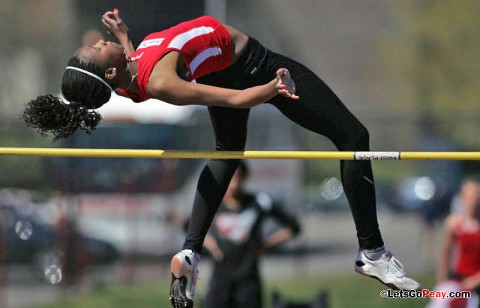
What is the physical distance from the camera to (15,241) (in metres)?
12.3

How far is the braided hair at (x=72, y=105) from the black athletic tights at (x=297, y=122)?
2.20ft

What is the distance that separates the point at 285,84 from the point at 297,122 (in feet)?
2.25

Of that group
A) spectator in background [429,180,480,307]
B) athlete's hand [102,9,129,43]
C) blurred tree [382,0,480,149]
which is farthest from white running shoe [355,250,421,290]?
blurred tree [382,0,480,149]

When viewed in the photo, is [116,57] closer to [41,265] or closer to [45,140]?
[41,265]

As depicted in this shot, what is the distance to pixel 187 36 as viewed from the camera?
604 cm

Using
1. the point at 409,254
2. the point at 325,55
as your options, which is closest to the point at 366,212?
the point at 409,254

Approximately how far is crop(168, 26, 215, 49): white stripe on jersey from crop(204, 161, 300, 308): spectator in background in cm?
234

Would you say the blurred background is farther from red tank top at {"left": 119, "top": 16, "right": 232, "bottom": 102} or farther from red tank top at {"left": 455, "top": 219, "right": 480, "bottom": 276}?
red tank top at {"left": 119, "top": 16, "right": 232, "bottom": 102}

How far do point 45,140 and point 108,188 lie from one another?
126 inches

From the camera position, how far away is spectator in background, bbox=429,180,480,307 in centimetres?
890

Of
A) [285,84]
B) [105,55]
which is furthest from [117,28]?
[285,84]

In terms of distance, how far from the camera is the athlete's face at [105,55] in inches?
238

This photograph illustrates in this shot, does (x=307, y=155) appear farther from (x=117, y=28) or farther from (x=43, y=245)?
(x=43, y=245)

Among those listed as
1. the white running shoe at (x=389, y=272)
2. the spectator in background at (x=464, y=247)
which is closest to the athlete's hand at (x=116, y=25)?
the white running shoe at (x=389, y=272)
